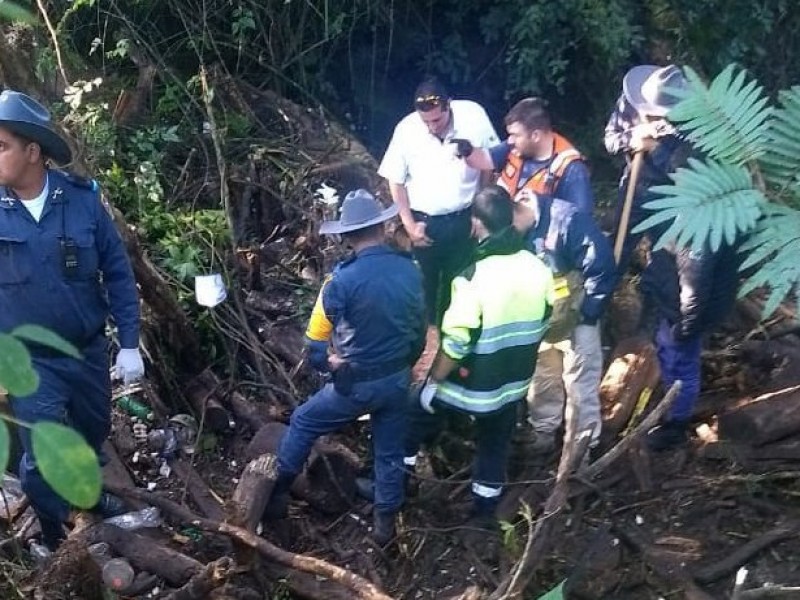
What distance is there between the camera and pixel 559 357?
16.7 ft

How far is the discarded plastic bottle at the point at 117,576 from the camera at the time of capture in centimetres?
380

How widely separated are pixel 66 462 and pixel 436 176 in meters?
4.65

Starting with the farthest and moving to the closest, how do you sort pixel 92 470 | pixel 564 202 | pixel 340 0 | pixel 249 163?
pixel 340 0, pixel 249 163, pixel 564 202, pixel 92 470

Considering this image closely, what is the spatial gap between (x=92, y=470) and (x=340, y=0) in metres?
7.03

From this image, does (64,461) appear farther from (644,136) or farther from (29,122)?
(644,136)

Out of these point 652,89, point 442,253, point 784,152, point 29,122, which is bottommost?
point 442,253

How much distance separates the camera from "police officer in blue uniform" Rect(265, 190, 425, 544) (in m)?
4.19

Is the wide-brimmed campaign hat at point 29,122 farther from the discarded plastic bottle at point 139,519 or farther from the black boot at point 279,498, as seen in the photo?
the black boot at point 279,498

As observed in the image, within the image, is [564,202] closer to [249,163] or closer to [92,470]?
[249,163]

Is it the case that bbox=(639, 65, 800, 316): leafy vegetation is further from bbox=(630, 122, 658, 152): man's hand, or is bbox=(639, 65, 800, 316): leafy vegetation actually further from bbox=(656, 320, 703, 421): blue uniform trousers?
bbox=(656, 320, 703, 421): blue uniform trousers

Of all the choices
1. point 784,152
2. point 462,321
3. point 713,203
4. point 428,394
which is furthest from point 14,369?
point 428,394

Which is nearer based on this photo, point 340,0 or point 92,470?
point 92,470

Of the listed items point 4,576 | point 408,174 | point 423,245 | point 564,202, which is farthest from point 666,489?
point 4,576

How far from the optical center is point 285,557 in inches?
155
